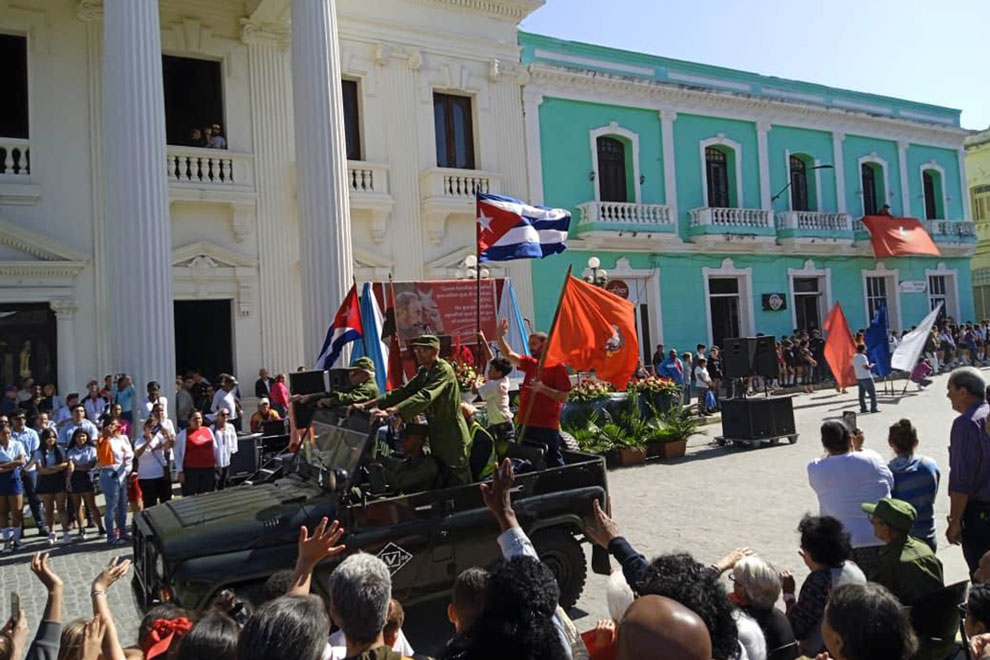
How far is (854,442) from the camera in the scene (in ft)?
17.2

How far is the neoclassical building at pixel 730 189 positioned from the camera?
2111 centimetres

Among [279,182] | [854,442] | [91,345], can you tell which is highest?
[279,182]

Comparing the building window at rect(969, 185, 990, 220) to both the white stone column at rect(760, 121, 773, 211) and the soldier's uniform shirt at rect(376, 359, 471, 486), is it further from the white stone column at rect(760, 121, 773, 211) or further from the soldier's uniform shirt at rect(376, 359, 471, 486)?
the soldier's uniform shirt at rect(376, 359, 471, 486)

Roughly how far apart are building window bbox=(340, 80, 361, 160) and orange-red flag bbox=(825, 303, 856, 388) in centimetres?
1148

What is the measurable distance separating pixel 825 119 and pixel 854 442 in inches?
955

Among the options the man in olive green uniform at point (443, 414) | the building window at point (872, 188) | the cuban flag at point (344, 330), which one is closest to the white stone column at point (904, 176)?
the building window at point (872, 188)

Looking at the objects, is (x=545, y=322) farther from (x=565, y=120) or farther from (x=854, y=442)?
(x=854, y=442)

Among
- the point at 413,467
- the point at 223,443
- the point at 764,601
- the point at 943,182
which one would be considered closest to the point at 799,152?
the point at 943,182

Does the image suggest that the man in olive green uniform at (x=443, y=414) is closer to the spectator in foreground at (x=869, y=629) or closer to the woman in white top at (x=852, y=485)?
the woman in white top at (x=852, y=485)

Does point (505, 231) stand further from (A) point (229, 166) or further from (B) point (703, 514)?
(A) point (229, 166)

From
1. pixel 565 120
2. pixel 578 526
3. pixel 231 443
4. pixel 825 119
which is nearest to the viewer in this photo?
pixel 578 526

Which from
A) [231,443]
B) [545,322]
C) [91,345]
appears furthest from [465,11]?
[231,443]

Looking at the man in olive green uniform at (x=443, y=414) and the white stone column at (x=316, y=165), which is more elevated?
the white stone column at (x=316, y=165)

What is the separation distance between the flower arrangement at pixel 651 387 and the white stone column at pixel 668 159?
10.1 meters
